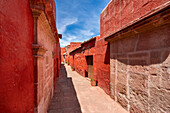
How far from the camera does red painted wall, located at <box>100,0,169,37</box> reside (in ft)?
7.59

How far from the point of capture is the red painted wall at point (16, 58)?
0.93m

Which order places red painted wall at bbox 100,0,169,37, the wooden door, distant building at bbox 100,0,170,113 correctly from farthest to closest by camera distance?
the wooden door
red painted wall at bbox 100,0,169,37
distant building at bbox 100,0,170,113

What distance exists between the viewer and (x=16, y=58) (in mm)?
1157

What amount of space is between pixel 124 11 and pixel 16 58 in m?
3.72

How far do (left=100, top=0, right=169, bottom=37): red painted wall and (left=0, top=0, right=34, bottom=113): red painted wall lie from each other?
3005 millimetres

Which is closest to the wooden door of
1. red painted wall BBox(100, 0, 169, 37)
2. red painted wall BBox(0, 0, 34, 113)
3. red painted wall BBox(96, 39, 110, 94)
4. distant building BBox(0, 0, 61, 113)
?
red painted wall BBox(96, 39, 110, 94)

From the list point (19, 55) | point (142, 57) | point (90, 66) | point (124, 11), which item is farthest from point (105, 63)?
point (19, 55)

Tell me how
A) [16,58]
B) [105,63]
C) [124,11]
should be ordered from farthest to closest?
[105,63], [124,11], [16,58]

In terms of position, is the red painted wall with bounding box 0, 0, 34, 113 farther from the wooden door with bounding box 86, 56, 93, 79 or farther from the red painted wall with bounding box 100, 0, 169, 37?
the wooden door with bounding box 86, 56, 93, 79

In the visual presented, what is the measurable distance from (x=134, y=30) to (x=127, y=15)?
2.95 ft

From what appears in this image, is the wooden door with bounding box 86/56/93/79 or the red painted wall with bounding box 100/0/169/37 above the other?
the red painted wall with bounding box 100/0/169/37

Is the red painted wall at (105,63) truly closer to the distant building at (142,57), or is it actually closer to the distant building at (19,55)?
the distant building at (142,57)

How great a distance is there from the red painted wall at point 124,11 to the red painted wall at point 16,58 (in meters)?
3.00

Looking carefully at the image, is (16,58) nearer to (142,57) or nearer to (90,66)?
(142,57)
